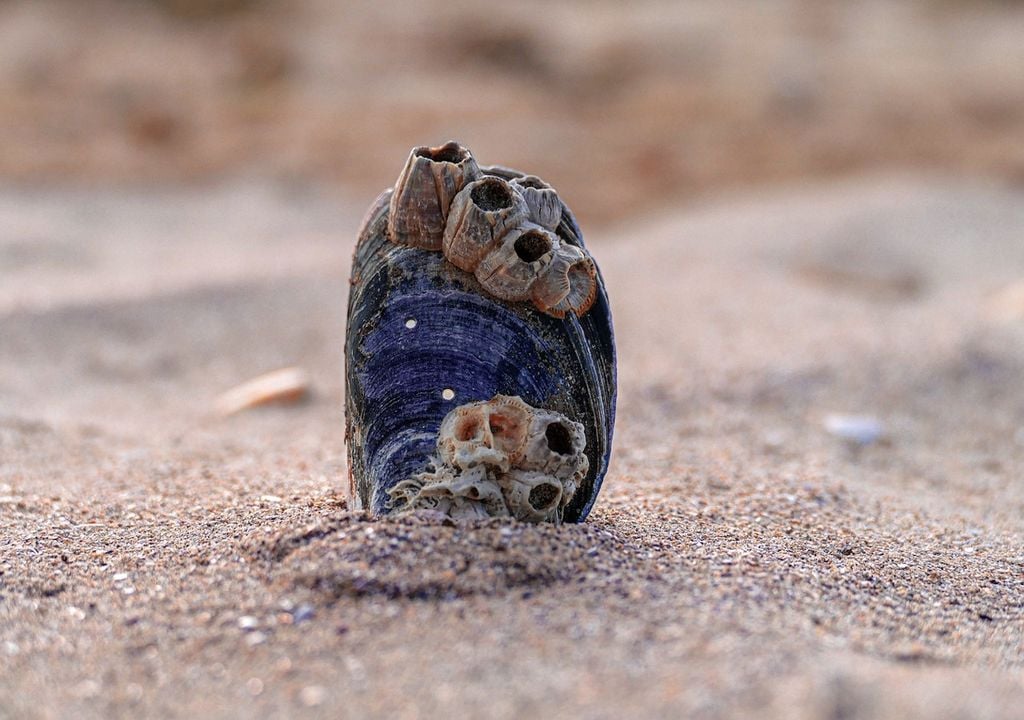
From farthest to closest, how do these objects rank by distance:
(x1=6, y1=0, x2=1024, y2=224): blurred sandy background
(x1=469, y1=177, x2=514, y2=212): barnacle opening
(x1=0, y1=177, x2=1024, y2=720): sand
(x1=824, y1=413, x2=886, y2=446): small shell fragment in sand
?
1. (x1=6, y1=0, x2=1024, y2=224): blurred sandy background
2. (x1=824, y1=413, x2=886, y2=446): small shell fragment in sand
3. (x1=469, y1=177, x2=514, y2=212): barnacle opening
4. (x1=0, y1=177, x2=1024, y2=720): sand

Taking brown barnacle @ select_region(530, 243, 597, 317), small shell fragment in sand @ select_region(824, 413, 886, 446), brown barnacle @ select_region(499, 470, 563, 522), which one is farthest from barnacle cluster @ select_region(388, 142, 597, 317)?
small shell fragment in sand @ select_region(824, 413, 886, 446)

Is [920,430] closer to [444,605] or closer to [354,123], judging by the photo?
[444,605]

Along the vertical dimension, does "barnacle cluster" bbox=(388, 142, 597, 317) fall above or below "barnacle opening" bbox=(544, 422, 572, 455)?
above

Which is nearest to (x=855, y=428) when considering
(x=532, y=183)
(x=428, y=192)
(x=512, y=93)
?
(x=532, y=183)

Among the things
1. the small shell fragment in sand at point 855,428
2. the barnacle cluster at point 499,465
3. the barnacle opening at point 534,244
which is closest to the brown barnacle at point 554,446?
the barnacle cluster at point 499,465

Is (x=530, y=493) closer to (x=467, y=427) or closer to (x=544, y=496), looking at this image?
(x=544, y=496)

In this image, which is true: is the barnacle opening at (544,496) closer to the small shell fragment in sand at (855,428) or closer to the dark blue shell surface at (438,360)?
the dark blue shell surface at (438,360)

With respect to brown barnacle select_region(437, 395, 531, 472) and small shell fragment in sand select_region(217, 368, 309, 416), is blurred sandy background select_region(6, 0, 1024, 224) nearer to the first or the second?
small shell fragment in sand select_region(217, 368, 309, 416)

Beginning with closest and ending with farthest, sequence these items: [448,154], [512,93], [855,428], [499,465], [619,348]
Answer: [499,465]
[448,154]
[855,428]
[619,348]
[512,93]
